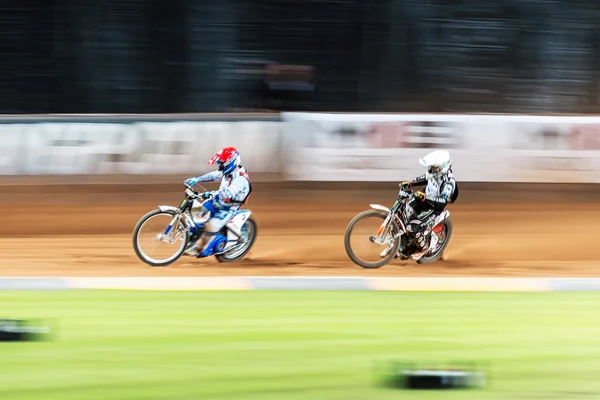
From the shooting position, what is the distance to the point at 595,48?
62.9ft

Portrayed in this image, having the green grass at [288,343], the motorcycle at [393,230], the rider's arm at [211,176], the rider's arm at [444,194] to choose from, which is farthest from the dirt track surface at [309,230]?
the green grass at [288,343]

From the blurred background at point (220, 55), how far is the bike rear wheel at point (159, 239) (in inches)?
239

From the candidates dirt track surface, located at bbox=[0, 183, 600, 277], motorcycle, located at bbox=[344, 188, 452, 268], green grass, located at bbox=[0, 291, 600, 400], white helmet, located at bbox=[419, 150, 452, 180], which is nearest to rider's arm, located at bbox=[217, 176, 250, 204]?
dirt track surface, located at bbox=[0, 183, 600, 277]

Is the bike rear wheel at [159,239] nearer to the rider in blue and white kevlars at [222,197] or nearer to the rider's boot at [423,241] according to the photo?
the rider in blue and white kevlars at [222,197]

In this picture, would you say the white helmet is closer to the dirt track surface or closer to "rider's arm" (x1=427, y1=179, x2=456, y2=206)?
"rider's arm" (x1=427, y1=179, x2=456, y2=206)

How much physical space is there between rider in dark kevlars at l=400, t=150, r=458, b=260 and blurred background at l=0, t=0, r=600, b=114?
19.0 ft

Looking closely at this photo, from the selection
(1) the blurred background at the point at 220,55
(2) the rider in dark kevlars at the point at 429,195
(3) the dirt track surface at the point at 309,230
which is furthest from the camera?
(1) the blurred background at the point at 220,55

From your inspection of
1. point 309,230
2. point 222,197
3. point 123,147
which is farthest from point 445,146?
point 123,147

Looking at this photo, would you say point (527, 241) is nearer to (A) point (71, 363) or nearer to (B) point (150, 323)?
(B) point (150, 323)

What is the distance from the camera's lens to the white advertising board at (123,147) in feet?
48.9

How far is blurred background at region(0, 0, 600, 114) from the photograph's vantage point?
1817cm

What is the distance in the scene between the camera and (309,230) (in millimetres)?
14641

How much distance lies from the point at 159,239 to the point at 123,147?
321 cm

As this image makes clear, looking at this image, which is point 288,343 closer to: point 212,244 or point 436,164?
point 212,244
